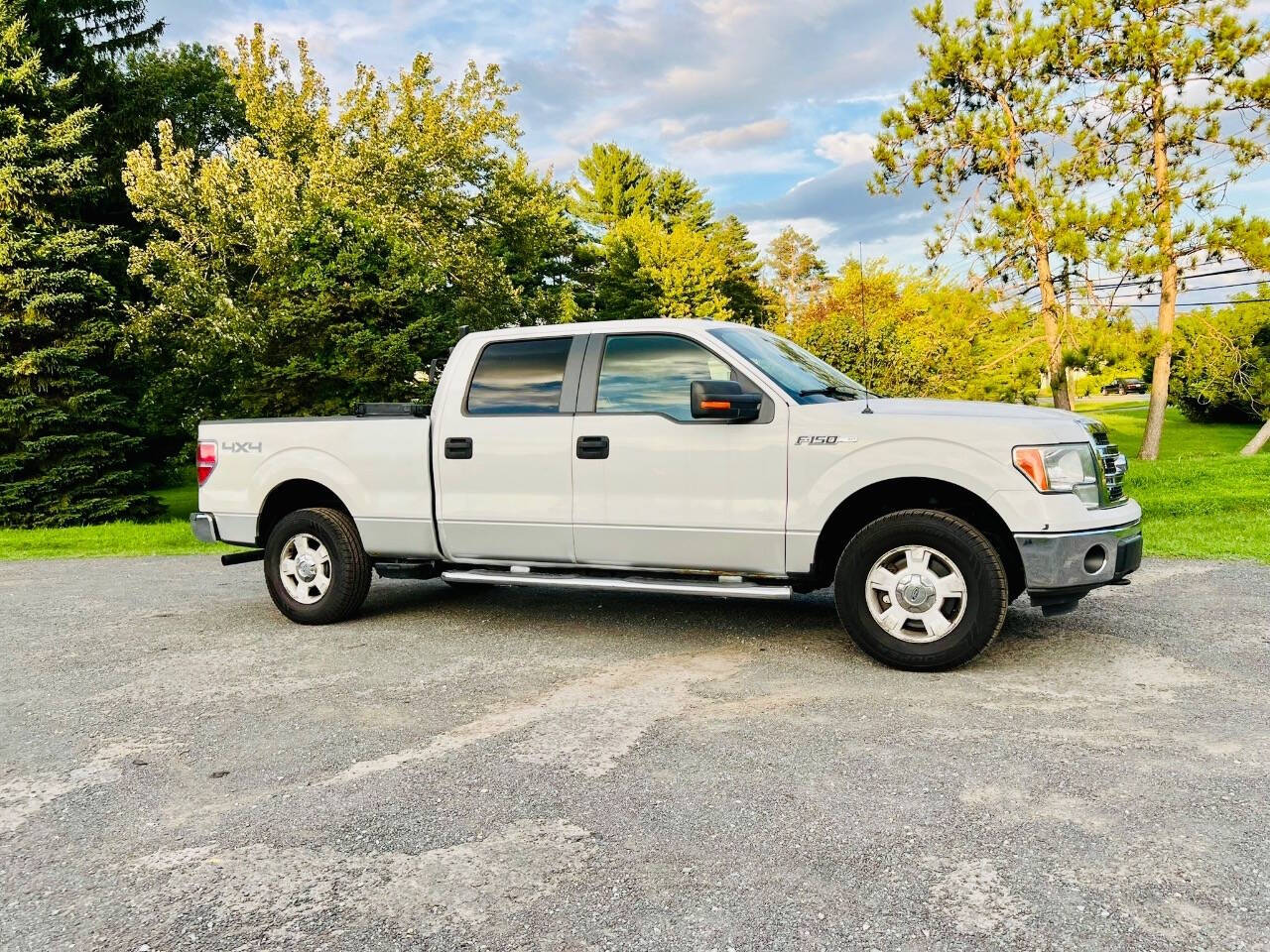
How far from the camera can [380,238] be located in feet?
61.1

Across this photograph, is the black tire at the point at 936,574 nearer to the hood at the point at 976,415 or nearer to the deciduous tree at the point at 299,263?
the hood at the point at 976,415

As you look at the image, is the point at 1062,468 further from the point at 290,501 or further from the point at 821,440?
the point at 290,501

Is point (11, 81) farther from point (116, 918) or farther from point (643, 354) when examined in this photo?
point (116, 918)

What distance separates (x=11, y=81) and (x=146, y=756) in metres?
17.5

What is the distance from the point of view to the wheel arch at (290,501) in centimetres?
689

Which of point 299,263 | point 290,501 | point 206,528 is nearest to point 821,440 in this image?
point 290,501

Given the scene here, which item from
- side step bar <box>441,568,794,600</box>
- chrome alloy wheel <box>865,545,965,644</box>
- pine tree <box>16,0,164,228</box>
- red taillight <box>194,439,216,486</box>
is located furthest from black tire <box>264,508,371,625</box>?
pine tree <box>16,0,164,228</box>

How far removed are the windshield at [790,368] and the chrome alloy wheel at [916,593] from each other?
1.07 metres

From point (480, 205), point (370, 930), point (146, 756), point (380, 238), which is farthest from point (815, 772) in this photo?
point (480, 205)

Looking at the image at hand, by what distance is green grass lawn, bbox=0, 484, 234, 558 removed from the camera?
1299cm

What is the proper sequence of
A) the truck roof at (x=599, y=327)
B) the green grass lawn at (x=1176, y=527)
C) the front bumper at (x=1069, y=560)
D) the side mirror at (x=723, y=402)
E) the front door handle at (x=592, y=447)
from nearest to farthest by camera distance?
the front bumper at (x=1069, y=560), the side mirror at (x=723, y=402), the front door handle at (x=592, y=447), the truck roof at (x=599, y=327), the green grass lawn at (x=1176, y=527)

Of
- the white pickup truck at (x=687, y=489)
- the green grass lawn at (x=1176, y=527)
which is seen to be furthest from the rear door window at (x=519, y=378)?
the green grass lawn at (x=1176, y=527)

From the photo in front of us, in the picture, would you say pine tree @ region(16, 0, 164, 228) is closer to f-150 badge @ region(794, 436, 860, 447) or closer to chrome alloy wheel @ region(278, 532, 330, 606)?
chrome alloy wheel @ region(278, 532, 330, 606)

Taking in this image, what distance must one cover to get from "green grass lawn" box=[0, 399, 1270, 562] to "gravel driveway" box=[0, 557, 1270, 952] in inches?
163
